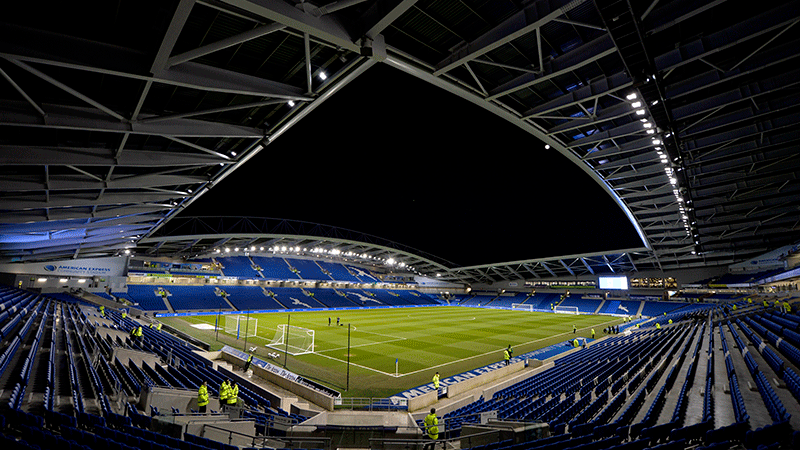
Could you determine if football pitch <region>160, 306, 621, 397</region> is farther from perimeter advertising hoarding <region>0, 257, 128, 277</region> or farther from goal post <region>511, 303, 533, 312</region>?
goal post <region>511, 303, 533, 312</region>

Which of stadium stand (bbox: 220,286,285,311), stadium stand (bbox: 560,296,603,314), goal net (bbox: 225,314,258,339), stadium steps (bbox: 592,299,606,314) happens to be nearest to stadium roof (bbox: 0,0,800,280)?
goal net (bbox: 225,314,258,339)

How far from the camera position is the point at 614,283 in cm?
6359

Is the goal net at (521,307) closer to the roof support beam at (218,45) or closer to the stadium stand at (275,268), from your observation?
the stadium stand at (275,268)

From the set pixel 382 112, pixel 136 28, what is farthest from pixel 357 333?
pixel 136 28

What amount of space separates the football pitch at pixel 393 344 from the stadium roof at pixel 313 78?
12972 millimetres

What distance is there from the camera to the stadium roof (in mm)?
8031

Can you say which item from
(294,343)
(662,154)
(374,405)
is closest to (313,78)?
(374,405)

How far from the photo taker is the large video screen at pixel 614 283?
6238cm

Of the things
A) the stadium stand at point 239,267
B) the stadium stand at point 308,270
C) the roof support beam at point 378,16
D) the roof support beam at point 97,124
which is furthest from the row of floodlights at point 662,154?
the stadium stand at point 239,267

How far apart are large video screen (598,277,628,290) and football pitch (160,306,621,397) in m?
15.8

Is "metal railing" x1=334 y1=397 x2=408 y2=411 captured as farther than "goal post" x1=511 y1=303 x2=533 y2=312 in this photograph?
No

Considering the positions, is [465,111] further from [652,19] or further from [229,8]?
[229,8]

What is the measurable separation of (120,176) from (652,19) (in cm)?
2345

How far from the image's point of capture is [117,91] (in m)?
10.4
